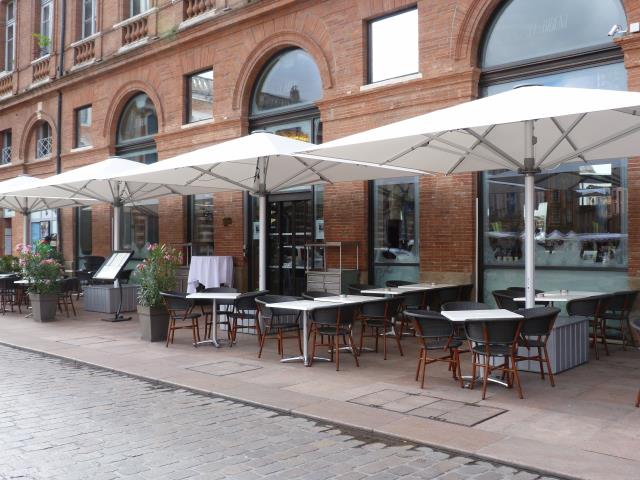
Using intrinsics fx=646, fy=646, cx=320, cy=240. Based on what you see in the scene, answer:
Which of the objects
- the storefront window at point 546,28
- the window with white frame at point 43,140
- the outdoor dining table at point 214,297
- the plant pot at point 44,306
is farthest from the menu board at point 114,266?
the window with white frame at point 43,140

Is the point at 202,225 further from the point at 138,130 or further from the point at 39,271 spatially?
the point at 39,271

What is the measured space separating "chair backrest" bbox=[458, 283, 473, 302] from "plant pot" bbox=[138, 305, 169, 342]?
4816 mm

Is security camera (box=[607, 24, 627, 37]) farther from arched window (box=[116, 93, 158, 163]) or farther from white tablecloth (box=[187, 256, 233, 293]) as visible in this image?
arched window (box=[116, 93, 158, 163])

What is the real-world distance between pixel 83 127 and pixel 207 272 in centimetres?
922

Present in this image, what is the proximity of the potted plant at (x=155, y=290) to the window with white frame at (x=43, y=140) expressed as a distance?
1345 centimetres

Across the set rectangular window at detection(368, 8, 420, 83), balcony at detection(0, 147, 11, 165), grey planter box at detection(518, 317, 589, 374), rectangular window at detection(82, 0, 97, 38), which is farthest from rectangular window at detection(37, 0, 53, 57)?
grey planter box at detection(518, 317, 589, 374)

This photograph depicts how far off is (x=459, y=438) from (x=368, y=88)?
825 centimetres

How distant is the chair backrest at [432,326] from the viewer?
6.96m

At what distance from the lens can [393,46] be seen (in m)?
12.2

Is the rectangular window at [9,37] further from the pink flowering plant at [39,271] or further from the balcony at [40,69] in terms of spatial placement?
the pink flowering plant at [39,271]

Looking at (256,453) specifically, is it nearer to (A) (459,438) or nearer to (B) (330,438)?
(B) (330,438)

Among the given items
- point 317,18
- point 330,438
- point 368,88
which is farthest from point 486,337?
point 317,18

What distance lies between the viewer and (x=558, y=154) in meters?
7.78

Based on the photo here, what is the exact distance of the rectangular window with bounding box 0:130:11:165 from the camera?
24219 mm
